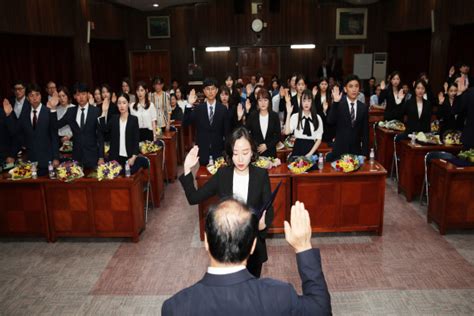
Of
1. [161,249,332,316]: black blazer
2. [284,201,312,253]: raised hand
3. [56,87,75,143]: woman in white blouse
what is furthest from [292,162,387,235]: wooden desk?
[56,87,75,143]: woman in white blouse

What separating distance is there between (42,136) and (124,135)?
102cm

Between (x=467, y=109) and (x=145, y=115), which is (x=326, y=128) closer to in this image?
(x=467, y=109)

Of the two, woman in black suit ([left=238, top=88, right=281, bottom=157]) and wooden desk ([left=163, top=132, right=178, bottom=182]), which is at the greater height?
woman in black suit ([left=238, top=88, right=281, bottom=157])

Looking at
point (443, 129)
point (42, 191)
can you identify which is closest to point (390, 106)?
point (443, 129)

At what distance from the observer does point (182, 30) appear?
1467 centimetres

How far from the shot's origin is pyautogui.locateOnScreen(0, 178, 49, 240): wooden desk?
5316mm

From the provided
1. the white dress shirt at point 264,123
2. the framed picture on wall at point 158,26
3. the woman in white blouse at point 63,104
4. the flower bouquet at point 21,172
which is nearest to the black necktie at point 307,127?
the white dress shirt at point 264,123

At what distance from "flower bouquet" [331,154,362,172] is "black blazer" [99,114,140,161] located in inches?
105

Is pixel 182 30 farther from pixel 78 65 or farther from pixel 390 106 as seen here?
pixel 390 106

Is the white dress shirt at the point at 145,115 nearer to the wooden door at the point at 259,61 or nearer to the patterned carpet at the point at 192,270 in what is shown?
the patterned carpet at the point at 192,270

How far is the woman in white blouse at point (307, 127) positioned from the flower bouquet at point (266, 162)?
0.45 m

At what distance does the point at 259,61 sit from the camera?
14.7 m

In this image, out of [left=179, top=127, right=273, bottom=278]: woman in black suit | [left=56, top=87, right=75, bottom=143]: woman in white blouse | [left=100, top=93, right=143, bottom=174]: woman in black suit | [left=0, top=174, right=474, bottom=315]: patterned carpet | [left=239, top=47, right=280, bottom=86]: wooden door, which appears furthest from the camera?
[left=239, top=47, right=280, bottom=86]: wooden door

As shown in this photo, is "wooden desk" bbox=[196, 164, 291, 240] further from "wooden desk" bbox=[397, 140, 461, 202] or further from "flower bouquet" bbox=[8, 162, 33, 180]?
"wooden desk" bbox=[397, 140, 461, 202]
